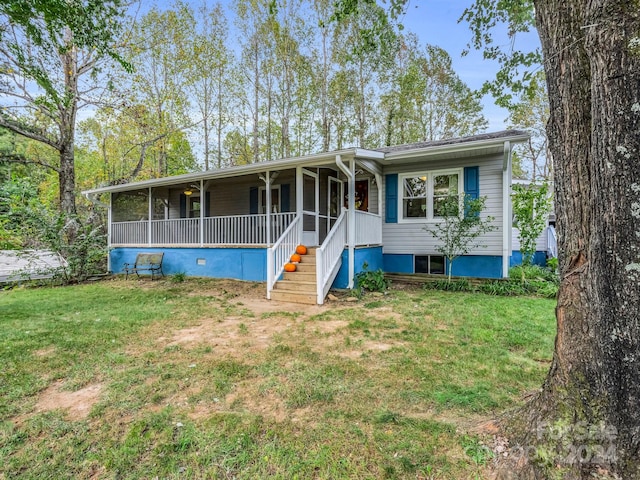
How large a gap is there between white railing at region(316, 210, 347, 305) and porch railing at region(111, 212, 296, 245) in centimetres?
164

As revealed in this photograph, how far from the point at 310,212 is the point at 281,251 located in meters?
1.44

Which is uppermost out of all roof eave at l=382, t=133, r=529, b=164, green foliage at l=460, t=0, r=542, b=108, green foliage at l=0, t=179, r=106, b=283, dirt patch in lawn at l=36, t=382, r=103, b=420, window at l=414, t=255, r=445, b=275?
green foliage at l=460, t=0, r=542, b=108

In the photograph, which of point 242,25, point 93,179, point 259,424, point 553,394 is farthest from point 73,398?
point 93,179

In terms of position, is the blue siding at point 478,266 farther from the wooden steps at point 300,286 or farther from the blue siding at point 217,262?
the blue siding at point 217,262

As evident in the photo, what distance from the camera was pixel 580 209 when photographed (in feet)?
5.49

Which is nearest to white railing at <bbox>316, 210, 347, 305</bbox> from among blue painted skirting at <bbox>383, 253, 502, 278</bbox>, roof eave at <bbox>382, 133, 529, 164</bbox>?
roof eave at <bbox>382, 133, 529, 164</bbox>

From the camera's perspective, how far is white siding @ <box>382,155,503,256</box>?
770cm

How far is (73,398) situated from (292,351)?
2048mm

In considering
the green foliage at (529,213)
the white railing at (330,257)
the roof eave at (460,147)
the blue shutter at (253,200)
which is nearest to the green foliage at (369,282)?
the white railing at (330,257)

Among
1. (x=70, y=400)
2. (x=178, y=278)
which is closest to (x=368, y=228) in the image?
(x=178, y=278)

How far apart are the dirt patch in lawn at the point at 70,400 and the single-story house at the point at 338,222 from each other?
409 centimetres

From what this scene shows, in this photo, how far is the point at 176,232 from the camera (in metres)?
10.2

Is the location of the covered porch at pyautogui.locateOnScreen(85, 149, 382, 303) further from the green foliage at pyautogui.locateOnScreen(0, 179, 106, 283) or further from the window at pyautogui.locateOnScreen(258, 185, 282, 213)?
the green foliage at pyautogui.locateOnScreen(0, 179, 106, 283)

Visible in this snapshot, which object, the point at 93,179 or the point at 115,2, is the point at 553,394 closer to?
the point at 115,2
